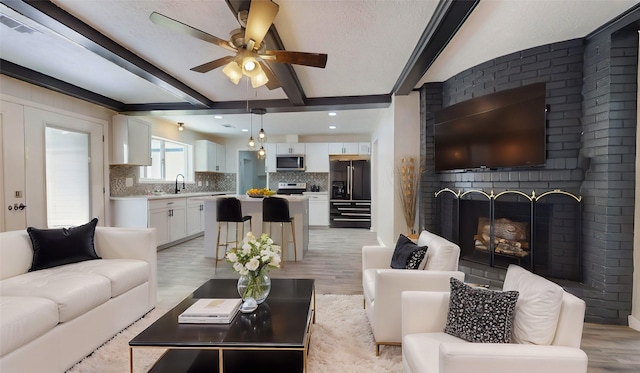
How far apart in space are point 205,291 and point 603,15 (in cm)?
383

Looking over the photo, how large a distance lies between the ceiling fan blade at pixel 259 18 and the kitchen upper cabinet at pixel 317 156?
568cm

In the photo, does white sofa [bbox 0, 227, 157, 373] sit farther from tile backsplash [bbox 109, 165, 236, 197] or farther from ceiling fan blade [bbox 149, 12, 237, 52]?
tile backsplash [bbox 109, 165, 236, 197]

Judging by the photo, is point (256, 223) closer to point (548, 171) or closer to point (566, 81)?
point (548, 171)

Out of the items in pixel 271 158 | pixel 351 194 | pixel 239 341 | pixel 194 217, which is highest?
pixel 271 158

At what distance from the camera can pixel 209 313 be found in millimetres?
1770

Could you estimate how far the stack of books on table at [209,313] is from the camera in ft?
5.71

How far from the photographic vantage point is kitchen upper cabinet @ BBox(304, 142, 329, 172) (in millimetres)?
7668

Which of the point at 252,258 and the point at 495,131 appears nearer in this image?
the point at 252,258

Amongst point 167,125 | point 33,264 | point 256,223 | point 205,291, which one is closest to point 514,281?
point 205,291

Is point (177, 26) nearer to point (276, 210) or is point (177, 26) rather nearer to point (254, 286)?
point (254, 286)

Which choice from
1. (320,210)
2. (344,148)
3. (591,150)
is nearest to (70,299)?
(591,150)

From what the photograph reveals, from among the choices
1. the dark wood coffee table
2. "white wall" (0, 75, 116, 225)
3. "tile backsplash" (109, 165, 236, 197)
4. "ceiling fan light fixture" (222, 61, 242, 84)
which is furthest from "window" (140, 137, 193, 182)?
the dark wood coffee table

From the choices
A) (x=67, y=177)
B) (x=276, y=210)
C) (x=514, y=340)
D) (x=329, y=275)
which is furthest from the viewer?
(x=276, y=210)

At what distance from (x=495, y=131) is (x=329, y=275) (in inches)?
102
